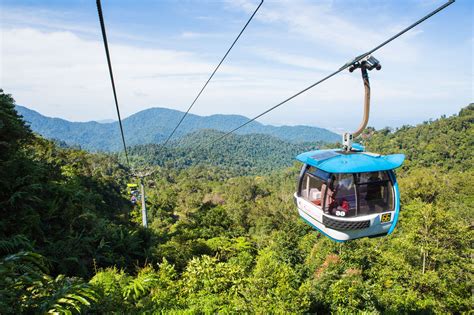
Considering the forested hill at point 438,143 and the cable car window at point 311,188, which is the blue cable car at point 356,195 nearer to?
the cable car window at point 311,188

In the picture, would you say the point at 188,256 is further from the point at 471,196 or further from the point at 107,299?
the point at 471,196

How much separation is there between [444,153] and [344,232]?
76471 mm

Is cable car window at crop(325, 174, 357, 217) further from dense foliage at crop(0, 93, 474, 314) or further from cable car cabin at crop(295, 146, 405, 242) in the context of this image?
dense foliage at crop(0, 93, 474, 314)

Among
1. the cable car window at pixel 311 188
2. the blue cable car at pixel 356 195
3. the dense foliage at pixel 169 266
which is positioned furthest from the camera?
the cable car window at pixel 311 188

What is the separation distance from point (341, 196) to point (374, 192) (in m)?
0.67

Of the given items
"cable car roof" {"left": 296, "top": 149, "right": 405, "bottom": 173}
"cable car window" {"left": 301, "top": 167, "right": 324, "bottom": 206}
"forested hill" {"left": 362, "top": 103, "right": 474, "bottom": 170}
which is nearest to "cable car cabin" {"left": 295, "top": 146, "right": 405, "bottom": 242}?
"cable car roof" {"left": 296, "top": 149, "right": 405, "bottom": 173}

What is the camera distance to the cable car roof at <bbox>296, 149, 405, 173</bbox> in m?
4.78

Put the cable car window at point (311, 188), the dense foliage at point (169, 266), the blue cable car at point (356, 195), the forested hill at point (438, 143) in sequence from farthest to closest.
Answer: the forested hill at point (438, 143)
the cable car window at point (311, 188)
the blue cable car at point (356, 195)
the dense foliage at point (169, 266)

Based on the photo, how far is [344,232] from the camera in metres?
5.20

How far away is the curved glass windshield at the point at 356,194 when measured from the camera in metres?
5.15

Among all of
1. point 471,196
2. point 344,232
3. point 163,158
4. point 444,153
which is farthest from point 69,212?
point 163,158

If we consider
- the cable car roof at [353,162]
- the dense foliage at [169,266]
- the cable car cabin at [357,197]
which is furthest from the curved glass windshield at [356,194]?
the dense foliage at [169,266]

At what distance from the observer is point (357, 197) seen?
5148mm

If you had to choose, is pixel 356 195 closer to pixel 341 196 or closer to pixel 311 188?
pixel 341 196
